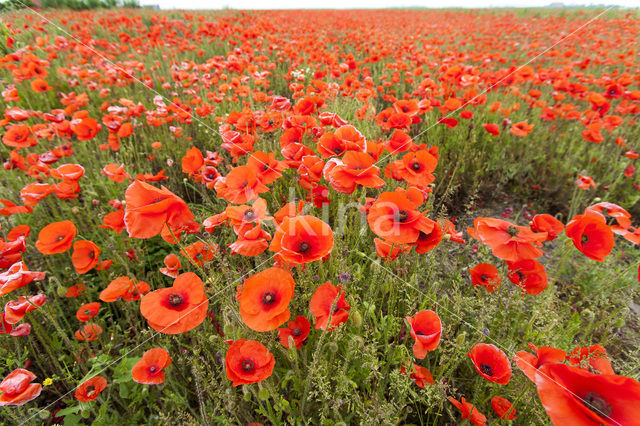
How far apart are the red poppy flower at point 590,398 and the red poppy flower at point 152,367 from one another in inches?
53.9

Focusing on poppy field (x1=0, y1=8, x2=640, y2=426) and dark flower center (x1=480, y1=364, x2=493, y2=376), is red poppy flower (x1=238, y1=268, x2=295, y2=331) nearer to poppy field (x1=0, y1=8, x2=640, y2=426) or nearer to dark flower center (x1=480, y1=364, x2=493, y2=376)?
poppy field (x1=0, y1=8, x2=640, y2=426)

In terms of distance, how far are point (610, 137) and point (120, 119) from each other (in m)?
6.02

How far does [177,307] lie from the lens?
119cm

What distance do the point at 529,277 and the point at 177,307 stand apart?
64.3 inches

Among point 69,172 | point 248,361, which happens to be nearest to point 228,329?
point 248,361

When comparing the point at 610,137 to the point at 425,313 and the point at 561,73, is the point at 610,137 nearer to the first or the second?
the point at 561,73

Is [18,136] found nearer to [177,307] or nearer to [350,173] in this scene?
[177,307]

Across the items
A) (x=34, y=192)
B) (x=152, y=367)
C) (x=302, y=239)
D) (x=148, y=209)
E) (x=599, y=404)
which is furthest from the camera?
(x=34, y=192)

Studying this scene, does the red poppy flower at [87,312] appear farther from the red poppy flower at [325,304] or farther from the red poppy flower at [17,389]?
the red poppy flower at [325,304]

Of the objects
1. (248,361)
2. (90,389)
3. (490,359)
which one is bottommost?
(90,389)

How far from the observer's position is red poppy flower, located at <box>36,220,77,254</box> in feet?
5.25

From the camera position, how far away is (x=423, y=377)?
1.33 metres

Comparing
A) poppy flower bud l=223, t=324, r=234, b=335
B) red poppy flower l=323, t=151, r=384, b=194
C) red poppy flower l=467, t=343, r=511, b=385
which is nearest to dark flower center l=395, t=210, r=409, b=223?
red poppy flower l=323, t=151, r=384, b=194

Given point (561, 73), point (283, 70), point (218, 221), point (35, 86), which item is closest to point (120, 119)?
point (35, 86)
